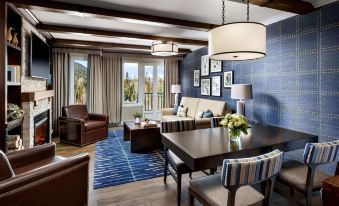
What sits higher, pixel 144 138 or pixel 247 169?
pixel 247 169

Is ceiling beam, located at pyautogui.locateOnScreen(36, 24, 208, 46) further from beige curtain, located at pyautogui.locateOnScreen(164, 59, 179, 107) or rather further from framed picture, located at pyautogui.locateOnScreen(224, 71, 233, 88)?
Result: beige curtain, located at pyautogui.locateOnScreen(164, 59, 179, 107)

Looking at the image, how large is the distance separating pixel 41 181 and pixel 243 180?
1.49 m

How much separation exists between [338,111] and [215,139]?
1.72m

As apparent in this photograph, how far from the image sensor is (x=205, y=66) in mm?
5602

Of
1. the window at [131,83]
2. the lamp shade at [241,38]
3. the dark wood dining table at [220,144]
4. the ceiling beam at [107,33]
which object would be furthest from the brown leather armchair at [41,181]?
the window at [131,83]

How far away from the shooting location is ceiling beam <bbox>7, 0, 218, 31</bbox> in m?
2.66

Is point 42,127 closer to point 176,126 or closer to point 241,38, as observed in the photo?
point 176,126

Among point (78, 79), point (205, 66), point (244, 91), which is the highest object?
point (205, 66)

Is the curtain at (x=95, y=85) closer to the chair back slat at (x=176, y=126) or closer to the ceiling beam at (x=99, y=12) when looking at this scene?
the ceiling beam at (x=99, y=12)

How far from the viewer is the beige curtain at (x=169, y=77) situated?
6.96m

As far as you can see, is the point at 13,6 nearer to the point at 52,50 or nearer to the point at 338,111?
the point at 52,50

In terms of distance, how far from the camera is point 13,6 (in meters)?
2.74

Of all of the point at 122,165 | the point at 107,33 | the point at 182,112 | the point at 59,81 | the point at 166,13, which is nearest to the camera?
the point at 166,13

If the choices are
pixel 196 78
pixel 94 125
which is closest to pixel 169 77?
pixel 196 78
